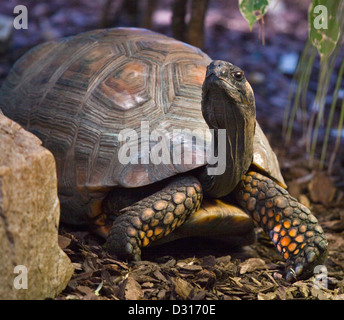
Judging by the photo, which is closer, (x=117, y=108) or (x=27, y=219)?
(x=27, y=219)

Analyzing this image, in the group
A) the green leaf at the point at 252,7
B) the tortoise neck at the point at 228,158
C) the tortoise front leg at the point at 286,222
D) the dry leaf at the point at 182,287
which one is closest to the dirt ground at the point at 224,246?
the dry leaf at the point at 182,287

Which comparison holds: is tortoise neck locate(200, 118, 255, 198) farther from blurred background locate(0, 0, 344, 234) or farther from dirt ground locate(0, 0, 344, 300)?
blurred background locate(0, 0, 344, 234)

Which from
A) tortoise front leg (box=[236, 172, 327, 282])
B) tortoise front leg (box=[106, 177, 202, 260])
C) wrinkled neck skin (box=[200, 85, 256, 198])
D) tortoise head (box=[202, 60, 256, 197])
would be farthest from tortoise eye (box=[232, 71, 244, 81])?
tortoise front leg (box=[236, 172, 327, 282])

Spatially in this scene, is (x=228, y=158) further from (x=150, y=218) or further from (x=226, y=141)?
(x=150, y=218)

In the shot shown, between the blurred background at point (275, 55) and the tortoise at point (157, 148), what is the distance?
852 mm

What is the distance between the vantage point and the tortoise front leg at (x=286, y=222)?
2.90 metres

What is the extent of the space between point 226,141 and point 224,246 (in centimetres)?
105

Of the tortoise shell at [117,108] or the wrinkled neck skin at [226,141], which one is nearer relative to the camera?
the wrinkled neck skin at [226,141]

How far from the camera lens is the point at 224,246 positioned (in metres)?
3.54

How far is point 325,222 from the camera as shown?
403cm

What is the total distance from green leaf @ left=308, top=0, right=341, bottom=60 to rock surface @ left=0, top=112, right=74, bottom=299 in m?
1.76

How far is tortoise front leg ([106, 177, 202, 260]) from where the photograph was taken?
2.81 metres

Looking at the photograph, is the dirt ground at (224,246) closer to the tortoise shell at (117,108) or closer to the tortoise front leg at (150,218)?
the tortoise front leg at (150,218)

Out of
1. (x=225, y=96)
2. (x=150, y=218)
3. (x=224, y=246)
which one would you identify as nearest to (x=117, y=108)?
(x=150, y=218)
